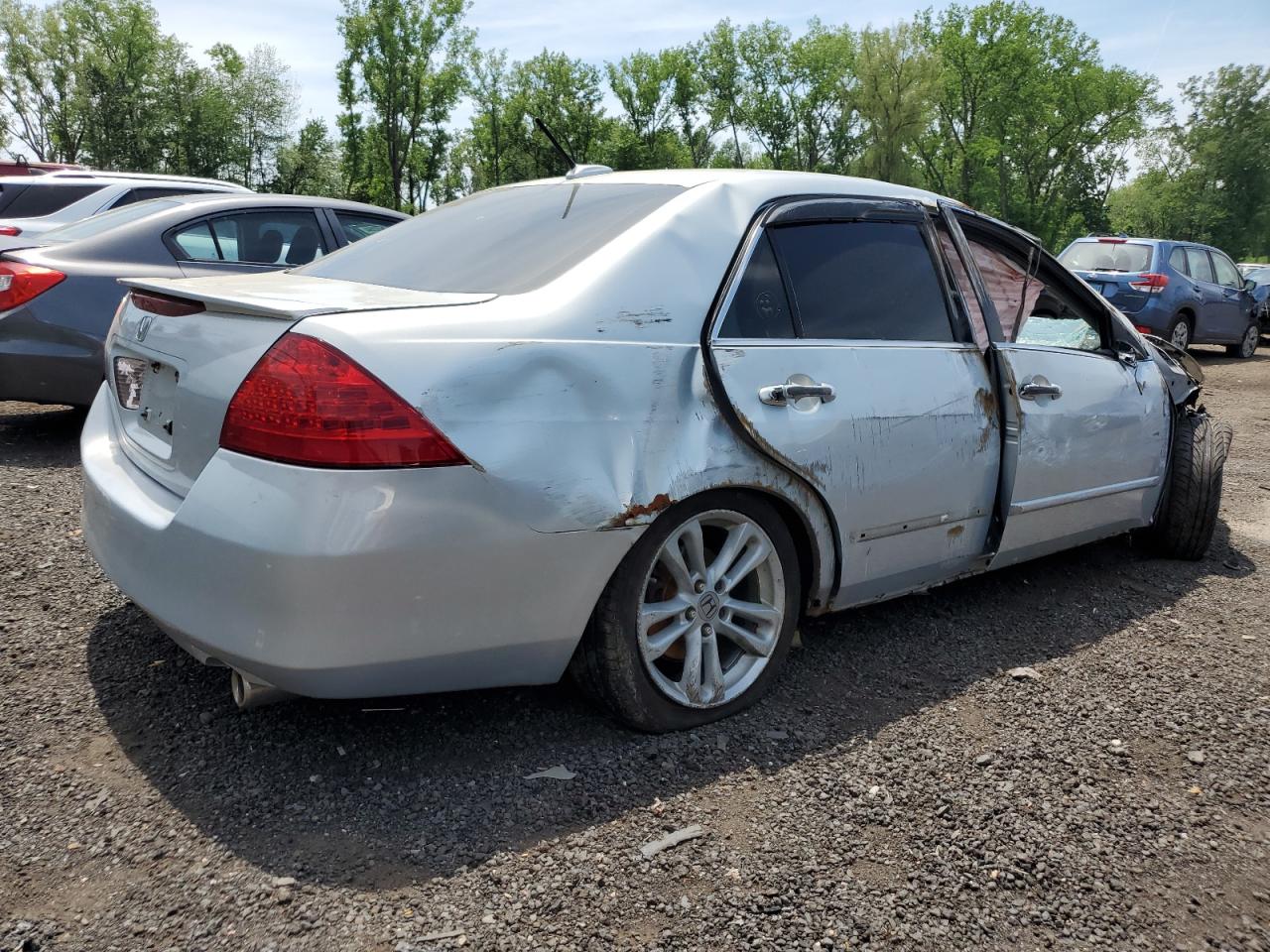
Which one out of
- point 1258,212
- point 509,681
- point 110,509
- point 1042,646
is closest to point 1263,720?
point 1042,646

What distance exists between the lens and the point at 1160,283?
523 inches

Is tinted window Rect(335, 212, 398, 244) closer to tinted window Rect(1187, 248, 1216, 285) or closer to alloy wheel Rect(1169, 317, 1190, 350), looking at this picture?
alloy wheel Rect(1169, 317, 1190, 350)

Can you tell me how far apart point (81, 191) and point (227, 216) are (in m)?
4.32

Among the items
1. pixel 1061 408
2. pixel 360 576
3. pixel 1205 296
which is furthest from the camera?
pixel 1205 296

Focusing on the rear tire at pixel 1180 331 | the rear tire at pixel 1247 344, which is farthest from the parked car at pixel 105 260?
the rear tire at pixel 1247 344

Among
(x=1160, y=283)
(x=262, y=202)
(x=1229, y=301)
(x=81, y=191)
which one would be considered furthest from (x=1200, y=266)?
(x=81, y=191)

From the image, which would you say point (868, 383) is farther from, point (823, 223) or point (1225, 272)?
point (1225, 272)

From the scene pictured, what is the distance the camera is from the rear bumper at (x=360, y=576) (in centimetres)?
211

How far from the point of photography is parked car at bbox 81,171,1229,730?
2162 mm

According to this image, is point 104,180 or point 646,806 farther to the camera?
point 104,180

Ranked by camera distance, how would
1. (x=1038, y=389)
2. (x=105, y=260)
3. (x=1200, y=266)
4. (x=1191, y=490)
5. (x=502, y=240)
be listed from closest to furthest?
1. (x=502, y=240)
2. (x=1038, y=389)
3. (x=1191, y=490)
4. (x=105, y=260)
5. (x=1200, y=266)

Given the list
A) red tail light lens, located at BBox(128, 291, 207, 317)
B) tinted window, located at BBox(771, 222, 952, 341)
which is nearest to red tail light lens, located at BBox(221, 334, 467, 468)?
red tail light lens, located at BBox(128, 291, 207, 317)

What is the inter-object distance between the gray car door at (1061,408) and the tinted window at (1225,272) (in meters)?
12.5

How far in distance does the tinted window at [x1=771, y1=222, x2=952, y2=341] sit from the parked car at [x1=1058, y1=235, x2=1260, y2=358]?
1089 cm
